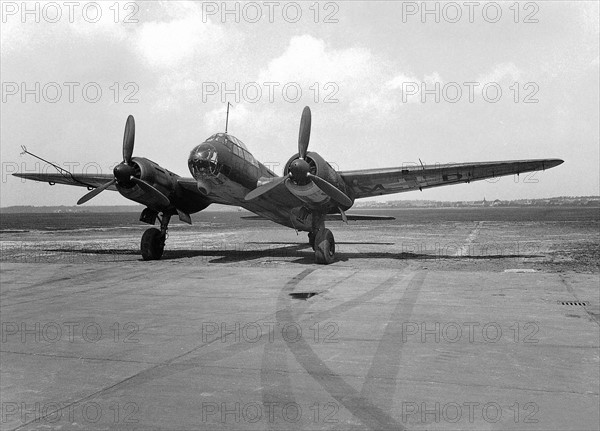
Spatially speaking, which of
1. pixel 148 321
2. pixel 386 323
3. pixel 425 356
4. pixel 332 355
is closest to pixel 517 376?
pixel 425 356

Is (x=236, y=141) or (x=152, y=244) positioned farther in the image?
(x=152, y=244)

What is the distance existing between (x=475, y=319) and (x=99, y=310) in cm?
747

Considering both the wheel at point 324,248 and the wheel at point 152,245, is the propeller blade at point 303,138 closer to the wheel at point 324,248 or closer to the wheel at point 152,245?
the wheel at point 324,248

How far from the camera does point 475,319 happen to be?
30.5 feet

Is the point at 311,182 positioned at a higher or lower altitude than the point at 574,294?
higher

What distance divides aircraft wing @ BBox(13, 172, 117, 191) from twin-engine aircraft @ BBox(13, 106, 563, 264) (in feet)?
0.35

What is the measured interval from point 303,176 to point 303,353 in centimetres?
1115

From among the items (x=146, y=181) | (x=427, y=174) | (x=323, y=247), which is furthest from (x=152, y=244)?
(x=427, y=174)

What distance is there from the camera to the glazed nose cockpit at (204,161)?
1717 cm

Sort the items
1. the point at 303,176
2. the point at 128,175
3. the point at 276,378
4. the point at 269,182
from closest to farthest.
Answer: the point at 276,378 → the point at 303,176 → the point at 269,182 → the point at 128,175

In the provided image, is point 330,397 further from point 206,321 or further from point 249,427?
point 206,321

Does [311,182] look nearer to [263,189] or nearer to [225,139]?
[263,189]

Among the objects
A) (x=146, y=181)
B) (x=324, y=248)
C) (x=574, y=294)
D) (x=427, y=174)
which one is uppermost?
(x=427, y=174)

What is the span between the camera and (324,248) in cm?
1906
